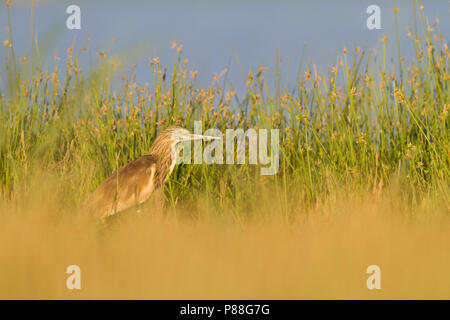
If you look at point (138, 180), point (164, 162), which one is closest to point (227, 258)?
point (138, 180)

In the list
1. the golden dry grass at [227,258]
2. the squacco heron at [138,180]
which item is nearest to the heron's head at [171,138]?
the squacco heron at [138,180]

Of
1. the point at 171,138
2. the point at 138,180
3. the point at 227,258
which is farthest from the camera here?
the point at 171,138

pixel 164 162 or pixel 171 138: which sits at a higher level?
pixel 171 138

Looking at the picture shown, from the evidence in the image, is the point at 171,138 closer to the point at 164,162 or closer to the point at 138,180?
the point at 164,162

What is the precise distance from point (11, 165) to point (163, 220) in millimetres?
2144

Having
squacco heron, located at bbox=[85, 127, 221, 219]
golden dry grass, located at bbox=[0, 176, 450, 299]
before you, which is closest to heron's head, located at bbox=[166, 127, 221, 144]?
squacco heron, located at bbox=[85, 127, 221, 219]

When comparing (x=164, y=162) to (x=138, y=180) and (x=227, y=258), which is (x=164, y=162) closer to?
(x=138, y=180)

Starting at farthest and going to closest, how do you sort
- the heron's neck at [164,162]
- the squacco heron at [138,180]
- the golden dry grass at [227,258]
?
Answer: the heron's neck at [164,162]
the squacco heron at [138,180]
the golden dry grass at [227,258]

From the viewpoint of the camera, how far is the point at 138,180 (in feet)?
17.9

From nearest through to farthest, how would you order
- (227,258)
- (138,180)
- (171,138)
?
(227,258), (138,180), (171,138)

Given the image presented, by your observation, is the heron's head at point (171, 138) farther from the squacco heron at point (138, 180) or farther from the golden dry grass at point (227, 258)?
the golden dry grass at point (227, 258)

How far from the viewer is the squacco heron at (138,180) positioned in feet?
17.6

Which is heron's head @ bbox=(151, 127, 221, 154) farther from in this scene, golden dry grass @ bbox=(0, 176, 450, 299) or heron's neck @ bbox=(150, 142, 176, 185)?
golden dry grass @ bbox=(0, 176, 450, 299)

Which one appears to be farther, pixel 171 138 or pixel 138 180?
pixel 171 138
